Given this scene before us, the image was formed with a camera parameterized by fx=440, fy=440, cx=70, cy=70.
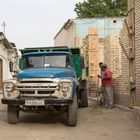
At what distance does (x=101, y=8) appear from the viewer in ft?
196

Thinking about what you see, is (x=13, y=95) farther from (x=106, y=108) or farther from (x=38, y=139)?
(x=106, y=108)

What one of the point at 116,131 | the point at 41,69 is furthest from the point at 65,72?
the point at 116,131

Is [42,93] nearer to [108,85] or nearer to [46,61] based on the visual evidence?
[46,61]

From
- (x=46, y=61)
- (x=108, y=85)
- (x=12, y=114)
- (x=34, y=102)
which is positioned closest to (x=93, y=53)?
(x=108, y=85)

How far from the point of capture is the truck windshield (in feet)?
46.8

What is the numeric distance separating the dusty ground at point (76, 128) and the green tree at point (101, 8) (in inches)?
1764

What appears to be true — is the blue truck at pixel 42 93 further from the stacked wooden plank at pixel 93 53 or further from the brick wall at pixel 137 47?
the stacked wooden plank at pixel 93 53

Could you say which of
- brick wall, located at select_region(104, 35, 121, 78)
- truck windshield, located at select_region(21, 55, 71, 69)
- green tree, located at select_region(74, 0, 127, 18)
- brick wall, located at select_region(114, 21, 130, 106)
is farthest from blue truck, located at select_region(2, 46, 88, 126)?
green tree, located at select_region(74, 0, 127, 18)

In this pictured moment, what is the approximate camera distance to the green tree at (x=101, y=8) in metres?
59.6

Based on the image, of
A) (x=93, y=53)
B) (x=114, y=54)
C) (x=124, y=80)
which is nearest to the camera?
(x=124, y=80)

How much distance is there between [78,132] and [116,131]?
3.39 ft

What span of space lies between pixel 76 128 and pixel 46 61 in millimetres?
2883

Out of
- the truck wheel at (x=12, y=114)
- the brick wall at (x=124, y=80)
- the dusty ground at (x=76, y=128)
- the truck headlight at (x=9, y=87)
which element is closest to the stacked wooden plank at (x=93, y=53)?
the brick wall at (x=124, y=80)

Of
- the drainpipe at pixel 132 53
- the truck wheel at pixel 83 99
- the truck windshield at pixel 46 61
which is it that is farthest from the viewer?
the truck wheel at pixel 83 99
